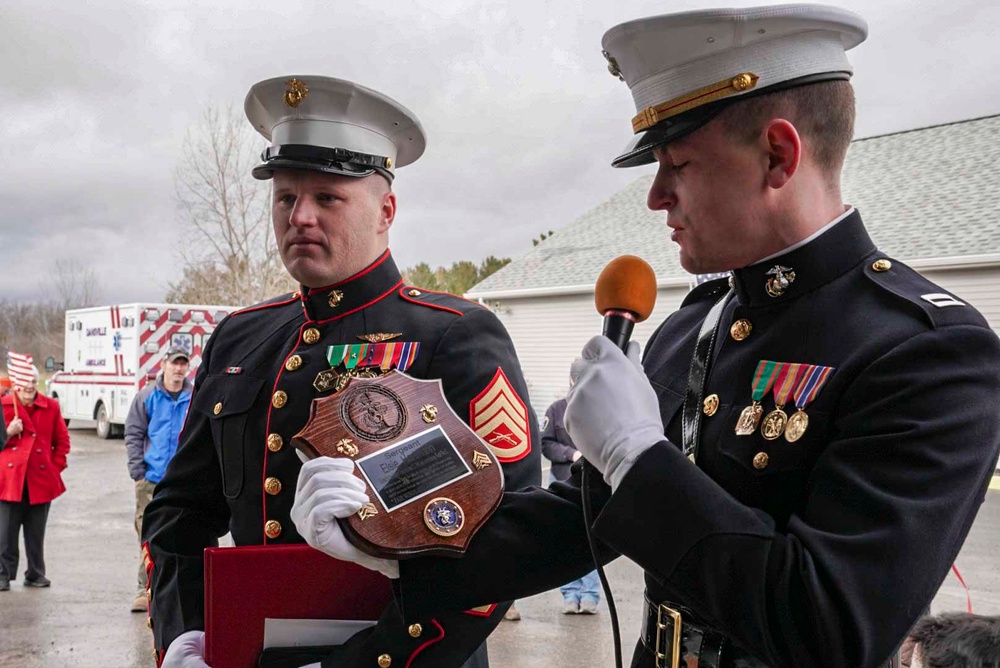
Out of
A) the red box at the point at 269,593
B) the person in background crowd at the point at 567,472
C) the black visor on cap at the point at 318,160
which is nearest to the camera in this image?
the red box at the point at 269,593

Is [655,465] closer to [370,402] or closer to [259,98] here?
[370,402]

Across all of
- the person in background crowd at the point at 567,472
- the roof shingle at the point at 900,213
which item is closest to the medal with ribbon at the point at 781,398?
the person in background crowd at the point at 567,472

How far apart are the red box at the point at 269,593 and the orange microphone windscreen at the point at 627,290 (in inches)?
34.0

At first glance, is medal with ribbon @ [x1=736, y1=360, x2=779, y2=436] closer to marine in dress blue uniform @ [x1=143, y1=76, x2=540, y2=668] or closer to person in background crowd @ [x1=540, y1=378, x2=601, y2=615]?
marine in dress blue uniform @ [x1=143, y1=76, x2=540, y2=668]

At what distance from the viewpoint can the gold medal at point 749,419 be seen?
162 centimetres

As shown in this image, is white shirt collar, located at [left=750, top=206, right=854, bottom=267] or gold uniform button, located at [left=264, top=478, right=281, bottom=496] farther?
gold uniform button, located at [left=264, top=478, right=281, bottom=496]

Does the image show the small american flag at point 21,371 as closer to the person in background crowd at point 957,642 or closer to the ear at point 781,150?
the person in background crowd at point 957,642

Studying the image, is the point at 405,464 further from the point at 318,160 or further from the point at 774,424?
the point at 318,160

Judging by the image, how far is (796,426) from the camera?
1.53 meters

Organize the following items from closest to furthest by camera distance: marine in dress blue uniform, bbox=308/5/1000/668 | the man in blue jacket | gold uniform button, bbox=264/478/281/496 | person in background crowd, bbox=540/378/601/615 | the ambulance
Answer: marine in dress blue uniform, bbox=308/5/1000/668 → gold uniform button, bbox=264/478/281/496 → person in background crowd, bbox=540/378/601/615 → the man in blue jacket → the ambulance

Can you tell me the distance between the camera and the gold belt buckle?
5.42 feet

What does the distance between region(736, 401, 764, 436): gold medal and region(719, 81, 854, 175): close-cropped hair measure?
0.45m

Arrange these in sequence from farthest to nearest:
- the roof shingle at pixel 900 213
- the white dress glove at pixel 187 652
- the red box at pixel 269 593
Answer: the roof shingle at pixel 900 213
the white dress glove at pixel 187 652
the red box at pixel 269 593

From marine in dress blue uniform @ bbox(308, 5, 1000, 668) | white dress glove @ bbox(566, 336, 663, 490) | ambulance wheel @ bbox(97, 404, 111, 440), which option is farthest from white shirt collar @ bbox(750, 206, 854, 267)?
ambulance wheel @ bbox(97, 404, 111, 440)
